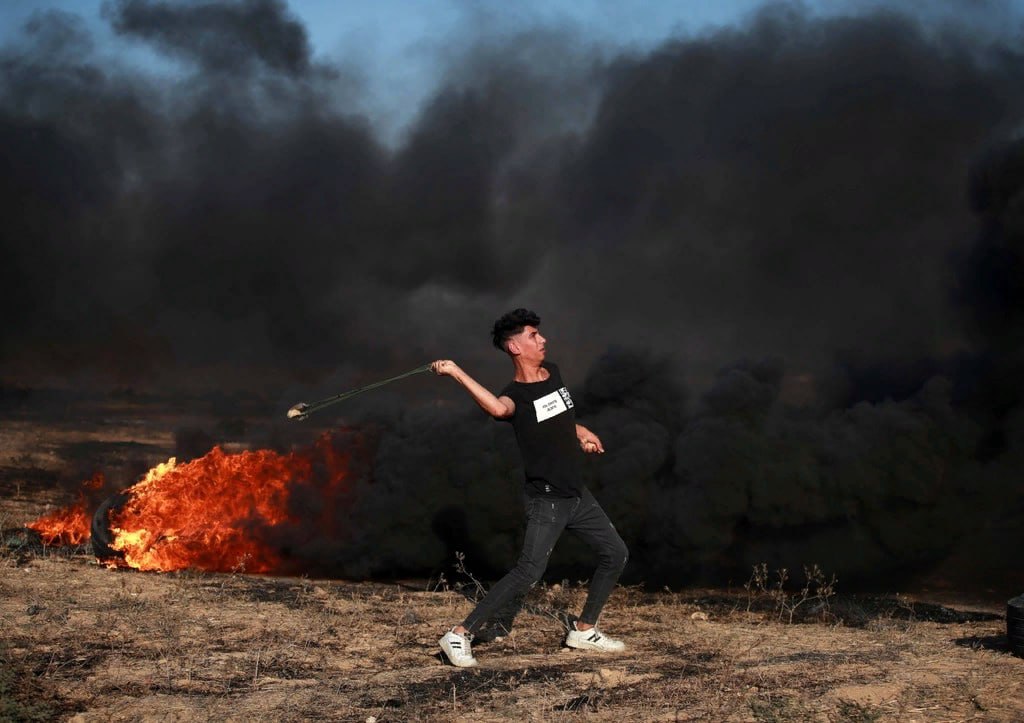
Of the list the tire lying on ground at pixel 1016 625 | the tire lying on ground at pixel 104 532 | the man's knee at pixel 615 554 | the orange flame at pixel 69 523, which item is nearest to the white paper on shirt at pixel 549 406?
the man's knee at pixel 615 554

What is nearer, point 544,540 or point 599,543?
point 544,540

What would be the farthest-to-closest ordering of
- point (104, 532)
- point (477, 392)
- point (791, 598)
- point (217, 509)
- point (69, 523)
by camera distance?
point (69, 523) → point (217, 509) → point (791, 598) → point (104, 532) → point (477, 392)

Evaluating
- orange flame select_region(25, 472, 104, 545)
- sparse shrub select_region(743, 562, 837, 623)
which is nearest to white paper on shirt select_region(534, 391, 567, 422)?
sparse shrub select_region(743, 562, 837, 623)

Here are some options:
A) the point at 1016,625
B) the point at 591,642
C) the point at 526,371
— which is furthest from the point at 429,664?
the point at 1016,625

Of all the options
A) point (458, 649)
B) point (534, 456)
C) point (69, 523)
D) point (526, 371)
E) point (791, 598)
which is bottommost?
point (458, 649)

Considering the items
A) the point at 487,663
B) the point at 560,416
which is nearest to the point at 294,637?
the point at 487,663

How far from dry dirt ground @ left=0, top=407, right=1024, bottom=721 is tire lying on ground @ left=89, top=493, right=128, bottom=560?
1724 mm

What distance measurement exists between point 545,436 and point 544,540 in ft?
2.64

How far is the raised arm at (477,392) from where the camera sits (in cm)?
649

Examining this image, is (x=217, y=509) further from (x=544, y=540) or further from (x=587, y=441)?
(x=544, y=540)

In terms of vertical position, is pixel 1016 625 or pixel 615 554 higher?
pixel 615 554

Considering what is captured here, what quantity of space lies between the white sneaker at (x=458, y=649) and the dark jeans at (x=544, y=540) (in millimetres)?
102

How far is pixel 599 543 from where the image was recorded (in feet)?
23.6

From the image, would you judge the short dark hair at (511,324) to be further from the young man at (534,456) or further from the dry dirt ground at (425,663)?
the dry dirt ground at (425,663)
